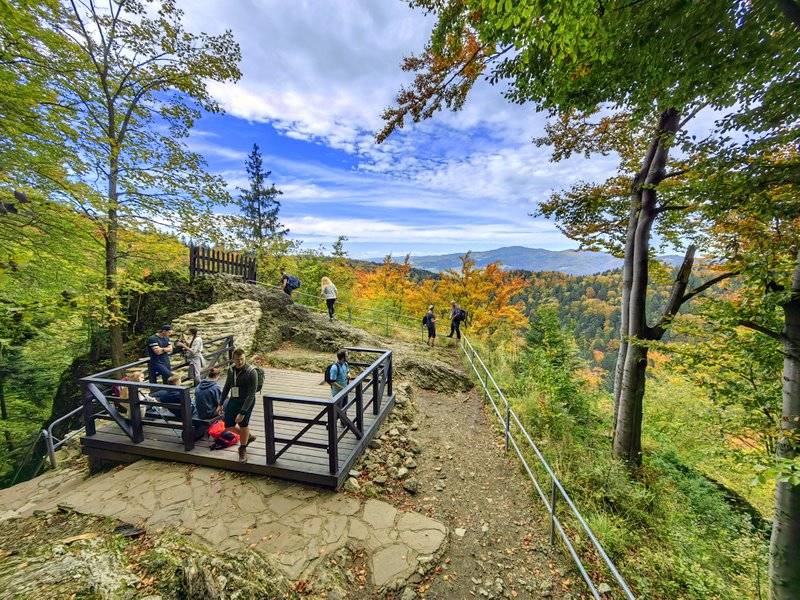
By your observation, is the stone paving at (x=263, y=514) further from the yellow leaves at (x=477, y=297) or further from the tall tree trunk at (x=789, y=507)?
the yellow leaves at (x=477, y=297)

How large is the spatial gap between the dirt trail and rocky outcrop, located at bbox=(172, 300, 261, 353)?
20.0ft

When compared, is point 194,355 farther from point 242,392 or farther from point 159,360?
point 242,392

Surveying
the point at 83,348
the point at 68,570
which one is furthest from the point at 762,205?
the point at 83,348

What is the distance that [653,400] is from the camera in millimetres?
17359

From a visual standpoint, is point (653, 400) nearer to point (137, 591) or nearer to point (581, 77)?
point (581, 77)

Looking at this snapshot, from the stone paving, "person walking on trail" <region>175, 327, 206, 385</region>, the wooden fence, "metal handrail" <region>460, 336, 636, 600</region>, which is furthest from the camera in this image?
the wooden fence

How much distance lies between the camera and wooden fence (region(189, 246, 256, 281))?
12.7m

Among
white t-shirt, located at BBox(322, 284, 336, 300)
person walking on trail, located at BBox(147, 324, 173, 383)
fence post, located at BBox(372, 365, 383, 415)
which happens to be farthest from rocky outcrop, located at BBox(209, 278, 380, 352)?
fence post, located at BBox(372, 365, 383, 415)

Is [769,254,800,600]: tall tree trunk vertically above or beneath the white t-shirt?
beneath

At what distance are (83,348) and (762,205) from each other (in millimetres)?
22939

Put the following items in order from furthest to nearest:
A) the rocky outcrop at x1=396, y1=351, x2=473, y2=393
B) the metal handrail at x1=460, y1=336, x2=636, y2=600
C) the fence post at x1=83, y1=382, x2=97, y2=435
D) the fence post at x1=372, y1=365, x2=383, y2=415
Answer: the rocky outcrop at x1=396, y1=351, x2=473, y2=393
the fence post at x1=372, y1=365, x2=383, y2=415
the fence post at x1=83, y1=382, x2=97, y2=435
the metal handrail at x1=460, y1=336, x2=636, y2=600

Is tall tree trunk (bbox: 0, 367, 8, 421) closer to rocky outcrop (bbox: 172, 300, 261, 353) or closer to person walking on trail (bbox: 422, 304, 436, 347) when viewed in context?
rocky outcrop (bbox: 172, 300, 261, 353)

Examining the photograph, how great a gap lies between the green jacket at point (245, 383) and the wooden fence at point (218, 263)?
29.9 ft

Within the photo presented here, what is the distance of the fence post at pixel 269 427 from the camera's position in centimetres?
475
